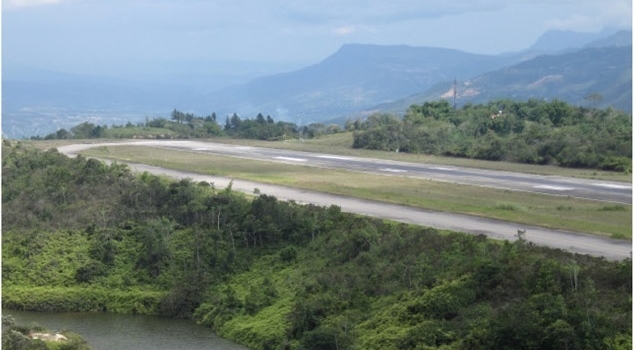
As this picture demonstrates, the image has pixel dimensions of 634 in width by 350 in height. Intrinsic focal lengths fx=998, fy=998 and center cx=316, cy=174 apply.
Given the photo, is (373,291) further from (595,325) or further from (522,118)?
(522,118)

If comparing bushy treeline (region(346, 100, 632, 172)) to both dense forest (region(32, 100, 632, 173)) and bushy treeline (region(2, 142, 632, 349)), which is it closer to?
dense forest (region(32, 100, 632, 173))

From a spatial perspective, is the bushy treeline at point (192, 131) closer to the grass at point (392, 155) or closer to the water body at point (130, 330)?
the grass at point (392, 155)

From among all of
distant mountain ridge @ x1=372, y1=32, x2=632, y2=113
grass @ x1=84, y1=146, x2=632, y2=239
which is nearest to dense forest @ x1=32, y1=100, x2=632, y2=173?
grass @ x1=84, y1=146, x2=632, y2=239

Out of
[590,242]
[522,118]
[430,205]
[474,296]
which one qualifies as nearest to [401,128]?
[522,118]

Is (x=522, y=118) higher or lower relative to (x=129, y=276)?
higher

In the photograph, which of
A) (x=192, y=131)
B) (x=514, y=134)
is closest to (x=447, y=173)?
(x=514, y=134)

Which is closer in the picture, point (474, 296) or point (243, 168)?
point (474, 296)
